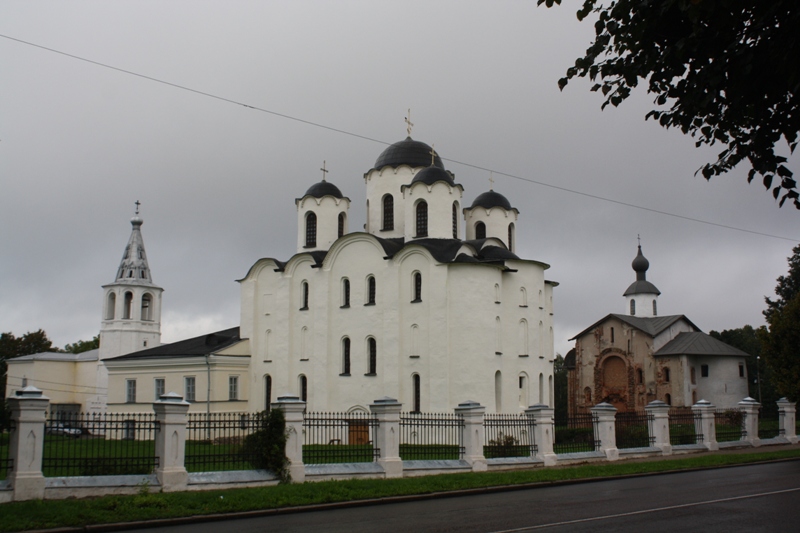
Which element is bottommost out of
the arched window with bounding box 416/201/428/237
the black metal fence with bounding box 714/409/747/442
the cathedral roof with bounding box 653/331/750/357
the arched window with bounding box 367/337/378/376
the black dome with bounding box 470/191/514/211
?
the black metal fence with bounding box 714/409/747/442

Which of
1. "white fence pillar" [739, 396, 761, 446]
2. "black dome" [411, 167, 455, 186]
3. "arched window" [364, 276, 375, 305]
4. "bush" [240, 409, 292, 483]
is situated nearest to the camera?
"bush" [240, 409, 292, 483]

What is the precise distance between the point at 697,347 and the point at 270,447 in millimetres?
41009

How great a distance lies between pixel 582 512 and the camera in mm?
11148

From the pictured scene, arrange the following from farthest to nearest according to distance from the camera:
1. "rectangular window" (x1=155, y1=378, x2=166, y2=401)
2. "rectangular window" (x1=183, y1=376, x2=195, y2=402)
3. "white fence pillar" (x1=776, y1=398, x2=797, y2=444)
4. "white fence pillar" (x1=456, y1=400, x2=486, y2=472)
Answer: "rectangular window" (x1=155, y1=378, x2=166, y2=401) → "rectangular window" (x1=183, y1=376, x2=195, y2=402) → "white fence pillar" (x1=776, y1=398, x2=797, y2=444) → "white fence pillar" (x1=456, y1=400, x2=486, y2=472)

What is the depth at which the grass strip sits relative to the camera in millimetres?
10672

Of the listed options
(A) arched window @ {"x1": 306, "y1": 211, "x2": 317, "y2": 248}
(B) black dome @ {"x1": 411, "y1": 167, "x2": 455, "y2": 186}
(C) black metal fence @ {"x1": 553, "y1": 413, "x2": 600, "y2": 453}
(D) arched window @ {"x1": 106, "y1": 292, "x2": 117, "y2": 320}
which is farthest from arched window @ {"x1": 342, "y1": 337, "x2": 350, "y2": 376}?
(D) arched window @ {"x1": 106, "y1": 292, "x2": 117, "y2": 320}

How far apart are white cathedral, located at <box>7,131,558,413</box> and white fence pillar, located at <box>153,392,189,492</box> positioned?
60.2 feet

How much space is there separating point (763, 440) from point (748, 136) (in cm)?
2138

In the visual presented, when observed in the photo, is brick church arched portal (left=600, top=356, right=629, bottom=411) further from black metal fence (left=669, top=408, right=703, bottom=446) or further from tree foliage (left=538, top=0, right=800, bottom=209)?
tree foliage (left=538, top=0, right=800, bottom=209)

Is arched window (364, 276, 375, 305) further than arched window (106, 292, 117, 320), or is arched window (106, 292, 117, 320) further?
arched window (106, 292, 117, 320)

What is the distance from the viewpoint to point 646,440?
928 inches

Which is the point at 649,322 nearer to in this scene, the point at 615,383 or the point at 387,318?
the point at 615,383

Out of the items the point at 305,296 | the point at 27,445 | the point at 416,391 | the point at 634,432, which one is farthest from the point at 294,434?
the point at 305,296

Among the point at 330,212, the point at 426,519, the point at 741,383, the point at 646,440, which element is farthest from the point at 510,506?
the point at 741,383
